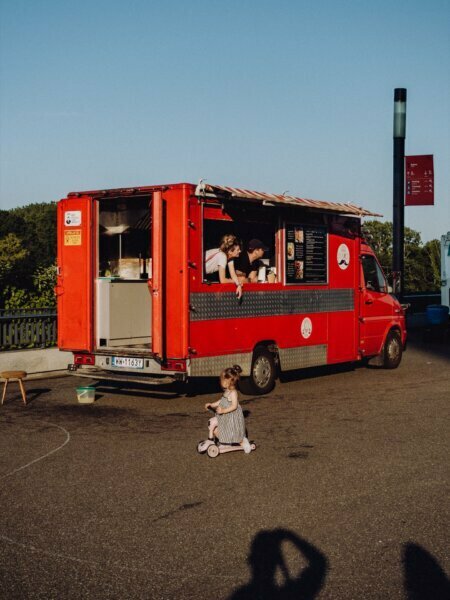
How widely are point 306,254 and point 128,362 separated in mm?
3540

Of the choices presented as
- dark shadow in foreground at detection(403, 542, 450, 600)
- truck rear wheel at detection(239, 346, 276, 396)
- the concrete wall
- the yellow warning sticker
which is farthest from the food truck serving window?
dark shadow in foreground at detection(403, 542, 450, 600)

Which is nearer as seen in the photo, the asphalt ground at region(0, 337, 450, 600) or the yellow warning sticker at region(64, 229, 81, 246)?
the asphalt ground at region(0, 337, 450, 600)

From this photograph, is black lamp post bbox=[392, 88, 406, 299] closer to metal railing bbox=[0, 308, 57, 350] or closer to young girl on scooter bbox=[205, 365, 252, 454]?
metal railing bbox=[0, 308, 57, 350]

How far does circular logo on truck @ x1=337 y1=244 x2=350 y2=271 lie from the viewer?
46.1ft

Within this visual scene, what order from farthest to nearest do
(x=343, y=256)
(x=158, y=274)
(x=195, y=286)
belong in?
(x=343, y=256)
(x=195, y=286)
(x=158, y=274)

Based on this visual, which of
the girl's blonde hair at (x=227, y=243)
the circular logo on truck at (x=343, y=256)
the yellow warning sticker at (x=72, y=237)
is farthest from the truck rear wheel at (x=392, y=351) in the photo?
the yellow warning sticker at (x=72, y=237)

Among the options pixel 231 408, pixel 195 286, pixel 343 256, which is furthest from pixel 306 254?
pixel 231 408

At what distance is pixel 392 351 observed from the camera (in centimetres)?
1566

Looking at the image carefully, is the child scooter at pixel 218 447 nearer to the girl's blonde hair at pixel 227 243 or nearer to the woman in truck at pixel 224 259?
the woman in truck at pixel 224 259

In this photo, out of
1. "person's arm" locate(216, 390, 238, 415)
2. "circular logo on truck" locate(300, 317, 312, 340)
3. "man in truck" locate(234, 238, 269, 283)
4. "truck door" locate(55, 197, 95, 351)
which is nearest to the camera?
"person's arm" locate(216, 390, 238, 415)

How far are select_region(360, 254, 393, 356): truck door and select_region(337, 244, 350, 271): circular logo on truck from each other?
56 centimetres

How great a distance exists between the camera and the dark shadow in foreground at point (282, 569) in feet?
14.9

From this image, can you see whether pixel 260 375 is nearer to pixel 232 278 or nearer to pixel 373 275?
pixel 232 278

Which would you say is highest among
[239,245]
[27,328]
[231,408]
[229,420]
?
[239,245]
